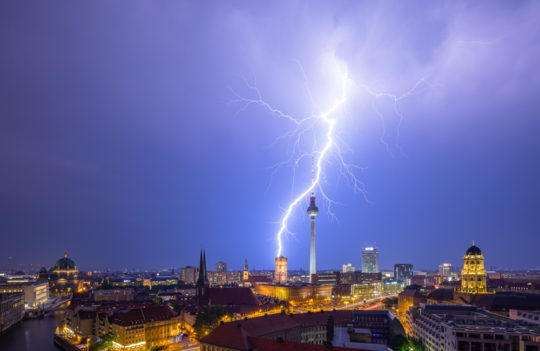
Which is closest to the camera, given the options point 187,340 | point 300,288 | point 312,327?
point 312,327

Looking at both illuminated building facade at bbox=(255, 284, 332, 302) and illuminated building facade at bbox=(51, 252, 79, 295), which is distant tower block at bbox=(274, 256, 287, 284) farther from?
illuminated building facade at bbox=(51, 252, 79, 295)

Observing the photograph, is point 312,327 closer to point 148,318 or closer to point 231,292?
point 148,318

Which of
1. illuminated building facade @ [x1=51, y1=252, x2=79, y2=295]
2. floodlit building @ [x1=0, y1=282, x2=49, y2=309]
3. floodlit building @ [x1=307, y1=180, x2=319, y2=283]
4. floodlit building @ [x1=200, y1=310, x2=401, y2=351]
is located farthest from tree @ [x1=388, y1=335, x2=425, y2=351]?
illuminated building facade @ [x1=51, y1=252, x2=79, y2=295]

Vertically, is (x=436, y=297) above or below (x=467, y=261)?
below

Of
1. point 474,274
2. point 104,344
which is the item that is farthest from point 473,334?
point 474,274

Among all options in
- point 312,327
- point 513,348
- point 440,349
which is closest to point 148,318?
point 312,327

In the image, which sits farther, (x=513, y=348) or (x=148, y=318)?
(x=148, y=318)

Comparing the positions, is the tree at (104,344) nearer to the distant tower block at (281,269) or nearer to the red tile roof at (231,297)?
the red tile roof at (231,297)
